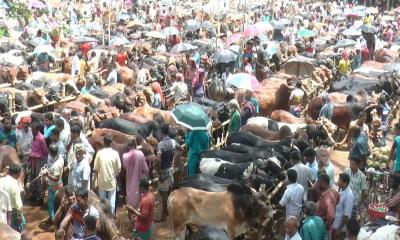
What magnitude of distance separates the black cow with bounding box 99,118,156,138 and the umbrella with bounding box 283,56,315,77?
8.80m

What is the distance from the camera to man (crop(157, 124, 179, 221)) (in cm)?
1098

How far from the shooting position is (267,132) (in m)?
13.1

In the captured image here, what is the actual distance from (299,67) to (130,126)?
919cm

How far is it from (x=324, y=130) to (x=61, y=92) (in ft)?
22.0

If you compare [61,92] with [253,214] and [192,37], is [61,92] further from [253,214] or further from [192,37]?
[192,37]

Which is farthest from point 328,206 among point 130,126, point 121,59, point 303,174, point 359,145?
point 121,59

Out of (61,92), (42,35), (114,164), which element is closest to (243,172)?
(114,164)

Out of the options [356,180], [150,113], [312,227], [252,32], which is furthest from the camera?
[252,32]

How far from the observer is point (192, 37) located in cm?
2969

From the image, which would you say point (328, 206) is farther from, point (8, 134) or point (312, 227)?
point (8, 134)

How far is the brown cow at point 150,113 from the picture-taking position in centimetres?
1395

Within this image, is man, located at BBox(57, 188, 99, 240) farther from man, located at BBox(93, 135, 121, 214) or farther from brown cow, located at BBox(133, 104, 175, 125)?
brown cow, located at BBox(133, 104, 175, 125)

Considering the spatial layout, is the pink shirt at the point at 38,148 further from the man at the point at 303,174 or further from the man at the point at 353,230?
the man at the point at 353,230

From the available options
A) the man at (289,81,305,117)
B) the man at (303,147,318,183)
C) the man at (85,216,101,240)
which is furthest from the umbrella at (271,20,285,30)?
the man at (85,216,101,240)
